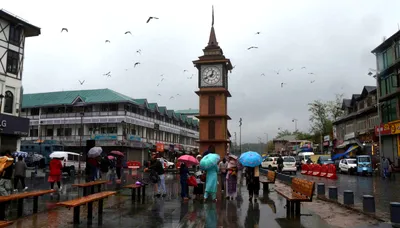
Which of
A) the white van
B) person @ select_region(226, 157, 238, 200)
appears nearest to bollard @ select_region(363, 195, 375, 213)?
person @ select_region(226, 157, 238, 200)

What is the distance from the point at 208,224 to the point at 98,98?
4837cm

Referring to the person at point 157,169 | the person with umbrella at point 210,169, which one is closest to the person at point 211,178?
the person with umbrella at point 210,169

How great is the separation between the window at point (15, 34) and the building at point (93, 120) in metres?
19.5

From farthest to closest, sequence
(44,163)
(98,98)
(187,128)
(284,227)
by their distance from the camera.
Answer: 1. (187,128)
2. (98,98)
3. (44,163)
4. (284,227)

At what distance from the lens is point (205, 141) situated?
42.6 metres

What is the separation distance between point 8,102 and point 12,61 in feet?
12.5

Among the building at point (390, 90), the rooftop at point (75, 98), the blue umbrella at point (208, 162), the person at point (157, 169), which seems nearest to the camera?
the blue umbrella at point (208, 162)

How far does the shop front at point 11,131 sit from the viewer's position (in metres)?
29.3

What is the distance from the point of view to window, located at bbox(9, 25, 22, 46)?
31.2 m

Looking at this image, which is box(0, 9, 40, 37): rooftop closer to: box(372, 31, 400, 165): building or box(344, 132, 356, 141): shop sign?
box(372, 31, 400, 165): building

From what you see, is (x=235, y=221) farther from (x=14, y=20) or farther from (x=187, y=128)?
(x=187, y=128)

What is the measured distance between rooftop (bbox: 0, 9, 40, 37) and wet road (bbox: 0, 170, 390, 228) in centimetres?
2322

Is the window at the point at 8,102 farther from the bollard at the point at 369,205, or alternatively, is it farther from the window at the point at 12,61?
the bollard at the point at 369,205

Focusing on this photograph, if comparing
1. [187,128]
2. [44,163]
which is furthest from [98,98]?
[187,128]
